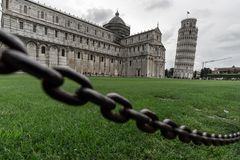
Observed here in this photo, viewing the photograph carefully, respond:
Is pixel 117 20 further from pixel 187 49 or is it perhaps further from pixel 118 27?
pixel 187 49

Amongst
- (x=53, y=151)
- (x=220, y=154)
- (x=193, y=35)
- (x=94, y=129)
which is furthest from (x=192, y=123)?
(x=193, y=35)

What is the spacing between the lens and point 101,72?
69875 millimetres

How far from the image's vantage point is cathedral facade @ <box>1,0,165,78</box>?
163 ft

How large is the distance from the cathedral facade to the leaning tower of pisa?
37.6 meters

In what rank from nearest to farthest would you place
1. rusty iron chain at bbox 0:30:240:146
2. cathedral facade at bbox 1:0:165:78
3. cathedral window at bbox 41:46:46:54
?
rusty iron chain at bbox 0:30:240:146 < cathedral facade at bbox 1:0:165:78 < cathedral window at bbox 41:46:46:54

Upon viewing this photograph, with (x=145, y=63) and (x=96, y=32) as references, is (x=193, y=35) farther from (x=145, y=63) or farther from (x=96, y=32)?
(x=96, y=32)

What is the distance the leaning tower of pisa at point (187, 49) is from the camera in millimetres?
109500

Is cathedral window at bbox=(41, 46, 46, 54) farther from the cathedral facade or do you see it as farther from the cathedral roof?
the cathedral roof

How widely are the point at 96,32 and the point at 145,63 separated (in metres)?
19.7

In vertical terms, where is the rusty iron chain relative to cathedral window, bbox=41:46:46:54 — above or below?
below

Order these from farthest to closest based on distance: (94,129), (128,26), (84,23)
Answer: (128,26) → (84,23) → (94,129)

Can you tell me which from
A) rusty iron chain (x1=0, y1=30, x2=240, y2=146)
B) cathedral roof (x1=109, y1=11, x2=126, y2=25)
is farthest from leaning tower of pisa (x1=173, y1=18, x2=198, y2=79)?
rusty iron chain (x1=0, y1=30, x2=240, y2=146)

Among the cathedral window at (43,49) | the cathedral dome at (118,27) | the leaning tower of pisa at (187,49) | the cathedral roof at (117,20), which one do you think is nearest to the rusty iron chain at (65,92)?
the cathedral window at (43,49)

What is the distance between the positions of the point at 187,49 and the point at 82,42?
6654 centimetres
